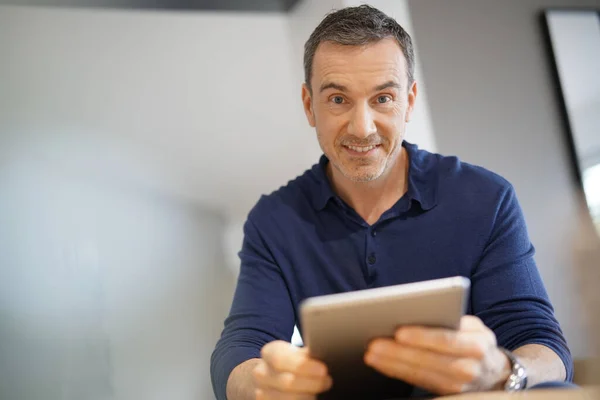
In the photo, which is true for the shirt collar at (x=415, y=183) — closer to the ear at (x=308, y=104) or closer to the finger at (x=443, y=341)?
the ear at (x=308, y=104)

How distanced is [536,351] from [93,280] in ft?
5.74

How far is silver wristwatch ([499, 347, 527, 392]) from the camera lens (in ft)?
2.62

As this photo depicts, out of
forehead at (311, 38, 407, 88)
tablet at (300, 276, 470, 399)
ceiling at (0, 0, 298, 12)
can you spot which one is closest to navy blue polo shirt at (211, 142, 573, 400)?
forehead at (311, 38, 407, 88)

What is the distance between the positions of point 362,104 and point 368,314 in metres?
0.72

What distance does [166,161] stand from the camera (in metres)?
2.40

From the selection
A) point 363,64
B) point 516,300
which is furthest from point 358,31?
point 516,300

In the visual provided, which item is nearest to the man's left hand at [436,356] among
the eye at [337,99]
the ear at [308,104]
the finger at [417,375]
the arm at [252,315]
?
the finger at [417,375]

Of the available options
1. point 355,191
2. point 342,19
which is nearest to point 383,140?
point 355,191

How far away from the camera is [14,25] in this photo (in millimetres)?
2271

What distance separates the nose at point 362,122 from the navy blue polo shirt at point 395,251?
0.52 ft

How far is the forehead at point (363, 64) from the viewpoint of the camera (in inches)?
49.9

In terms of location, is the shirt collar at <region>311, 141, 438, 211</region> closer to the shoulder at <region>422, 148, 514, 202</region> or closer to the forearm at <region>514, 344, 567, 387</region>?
the shoulder at <region>422, 148, 514, 202</region>

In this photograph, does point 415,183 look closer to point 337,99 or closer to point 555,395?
point 337,99

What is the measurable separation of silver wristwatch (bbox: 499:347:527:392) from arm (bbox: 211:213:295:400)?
45cm
